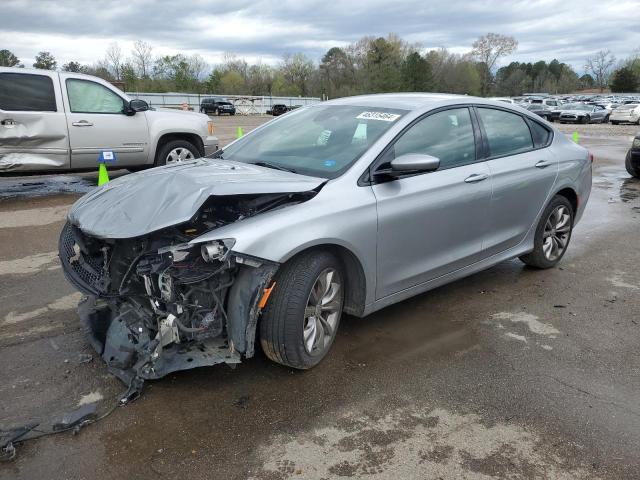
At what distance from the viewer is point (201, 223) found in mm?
3215

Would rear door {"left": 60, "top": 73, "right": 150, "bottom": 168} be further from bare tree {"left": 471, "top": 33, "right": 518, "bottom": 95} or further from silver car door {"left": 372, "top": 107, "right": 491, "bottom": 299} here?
bare tree {"left": 471, "top": 33, "right": 518, "bottom": 95}

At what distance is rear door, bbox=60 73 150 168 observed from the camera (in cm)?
865

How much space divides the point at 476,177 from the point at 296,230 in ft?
6.08

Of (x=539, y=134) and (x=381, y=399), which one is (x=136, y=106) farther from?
(x=381, y=399)

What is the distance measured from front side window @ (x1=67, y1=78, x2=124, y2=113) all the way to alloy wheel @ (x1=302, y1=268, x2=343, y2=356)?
681 cm

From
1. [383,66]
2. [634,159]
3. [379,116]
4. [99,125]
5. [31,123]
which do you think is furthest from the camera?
[383,66]

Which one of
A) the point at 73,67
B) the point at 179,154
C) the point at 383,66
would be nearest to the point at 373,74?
the point at 383,66

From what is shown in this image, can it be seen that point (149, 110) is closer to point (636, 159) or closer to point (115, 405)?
point (115, 405)

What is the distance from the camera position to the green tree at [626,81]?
103 m

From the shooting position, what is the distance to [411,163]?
362 cm

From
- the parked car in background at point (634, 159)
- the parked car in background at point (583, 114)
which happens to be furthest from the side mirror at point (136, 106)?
the parked car in background at point (583, 114)

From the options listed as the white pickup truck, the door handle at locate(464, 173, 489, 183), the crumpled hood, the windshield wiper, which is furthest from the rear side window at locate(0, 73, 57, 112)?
the door handle at locate(464, 173, 489, 183)

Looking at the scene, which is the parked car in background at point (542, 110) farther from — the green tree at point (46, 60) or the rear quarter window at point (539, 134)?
the green tree at point (46, 60)

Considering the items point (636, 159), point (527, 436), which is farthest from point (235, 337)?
point (636, 159)
